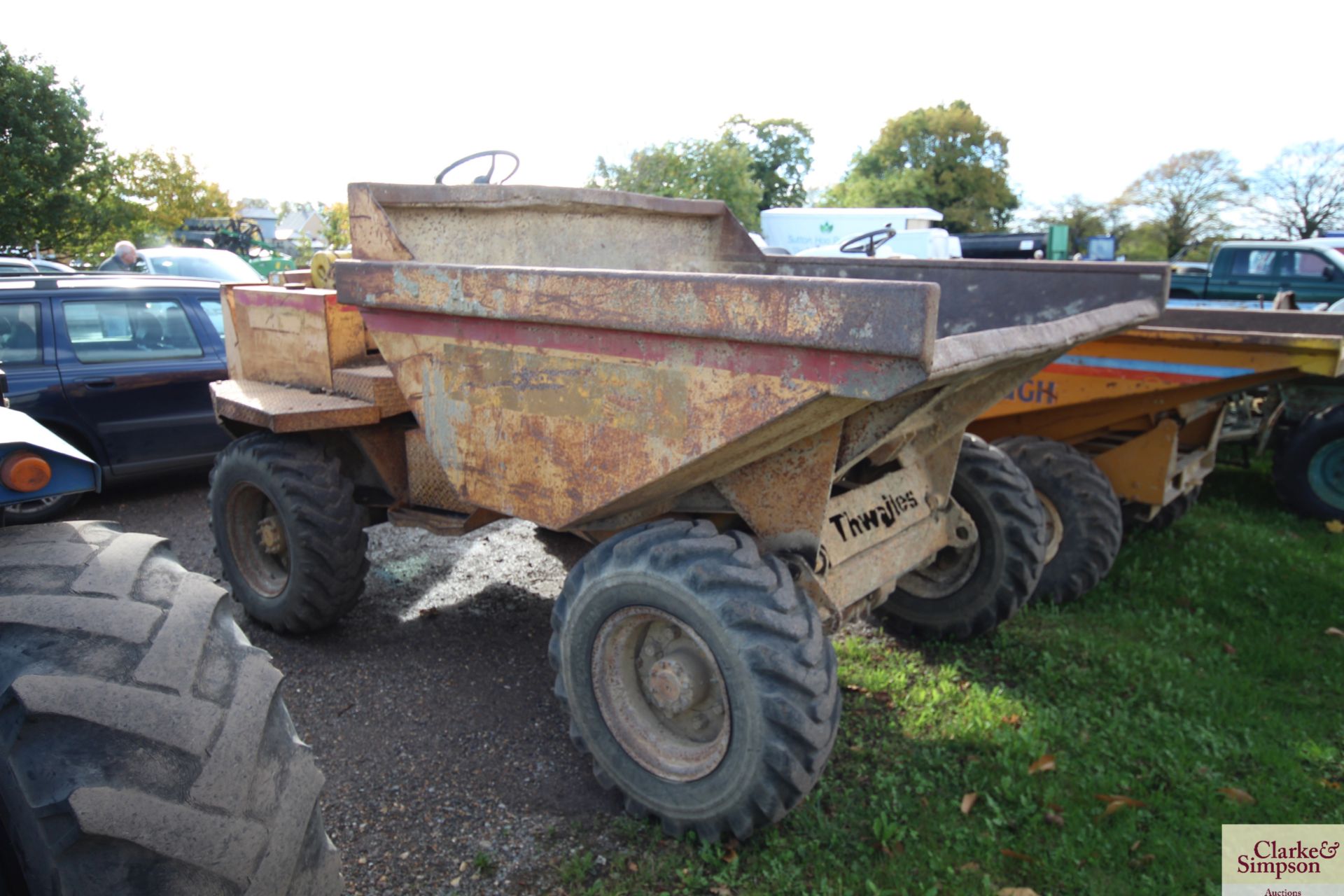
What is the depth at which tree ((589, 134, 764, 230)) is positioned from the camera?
28.3 meters

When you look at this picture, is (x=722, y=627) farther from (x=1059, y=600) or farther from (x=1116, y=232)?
(x=1116, y=232)

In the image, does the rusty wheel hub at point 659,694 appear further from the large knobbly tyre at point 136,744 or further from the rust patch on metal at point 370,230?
the rust patch on metal at point 370,230

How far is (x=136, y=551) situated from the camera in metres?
1.74

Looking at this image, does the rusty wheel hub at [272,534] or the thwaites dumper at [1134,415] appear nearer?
the rusty wheel hub at [272,534]

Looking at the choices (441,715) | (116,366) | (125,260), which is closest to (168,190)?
(125,260)

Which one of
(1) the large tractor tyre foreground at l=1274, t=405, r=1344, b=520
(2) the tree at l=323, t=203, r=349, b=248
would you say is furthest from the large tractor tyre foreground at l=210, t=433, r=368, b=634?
(2) the tree at l=323, t=203, r=349, b=248

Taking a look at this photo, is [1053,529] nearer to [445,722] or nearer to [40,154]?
[445,722]

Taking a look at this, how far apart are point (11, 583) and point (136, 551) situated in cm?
21

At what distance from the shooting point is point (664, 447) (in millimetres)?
2428

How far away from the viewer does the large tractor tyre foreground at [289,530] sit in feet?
11.8

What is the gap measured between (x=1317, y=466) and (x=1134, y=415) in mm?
2014

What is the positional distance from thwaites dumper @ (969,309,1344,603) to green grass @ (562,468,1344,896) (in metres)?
0.43

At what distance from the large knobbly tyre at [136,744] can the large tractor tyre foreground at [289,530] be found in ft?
6.16

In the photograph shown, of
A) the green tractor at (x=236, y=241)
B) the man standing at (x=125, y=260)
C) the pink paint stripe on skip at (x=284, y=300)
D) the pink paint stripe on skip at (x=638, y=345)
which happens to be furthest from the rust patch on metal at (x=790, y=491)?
the green tractor at (x=236, y=241)
